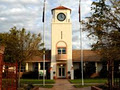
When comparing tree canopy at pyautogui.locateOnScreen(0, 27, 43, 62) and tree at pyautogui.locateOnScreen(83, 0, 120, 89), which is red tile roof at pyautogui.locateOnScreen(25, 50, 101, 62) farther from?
tree at pyautogui.locateOnScreen(83, 0, 120, 89)

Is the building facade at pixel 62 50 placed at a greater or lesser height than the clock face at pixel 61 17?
lesser

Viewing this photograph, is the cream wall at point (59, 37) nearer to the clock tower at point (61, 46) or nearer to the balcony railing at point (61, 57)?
the clock tower at point (61, 46)

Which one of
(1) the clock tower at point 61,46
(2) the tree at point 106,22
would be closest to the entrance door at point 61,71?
(1) the clock tower at point 61,46

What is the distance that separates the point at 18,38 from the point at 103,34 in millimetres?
14677

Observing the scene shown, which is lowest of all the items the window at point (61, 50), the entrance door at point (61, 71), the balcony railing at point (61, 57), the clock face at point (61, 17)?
the entrance door at point (61, 71)

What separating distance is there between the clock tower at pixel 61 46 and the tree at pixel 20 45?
59.4 ft

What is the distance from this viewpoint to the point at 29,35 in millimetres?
30609

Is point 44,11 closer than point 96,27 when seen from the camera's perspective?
No

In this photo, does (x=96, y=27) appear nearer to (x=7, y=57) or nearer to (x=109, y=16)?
(x=109, y=16)

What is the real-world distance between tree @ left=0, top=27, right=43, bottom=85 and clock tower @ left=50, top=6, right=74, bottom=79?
1811 cm

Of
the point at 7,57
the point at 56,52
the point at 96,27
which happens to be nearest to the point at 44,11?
the point at 7,57

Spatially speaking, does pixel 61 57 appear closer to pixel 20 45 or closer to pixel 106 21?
pixel 20 45

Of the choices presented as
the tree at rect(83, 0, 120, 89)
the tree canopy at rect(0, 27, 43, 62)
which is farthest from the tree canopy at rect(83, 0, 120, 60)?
the tree canopy at rect(0, 27, 43, 62)

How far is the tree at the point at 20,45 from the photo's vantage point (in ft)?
96.2
